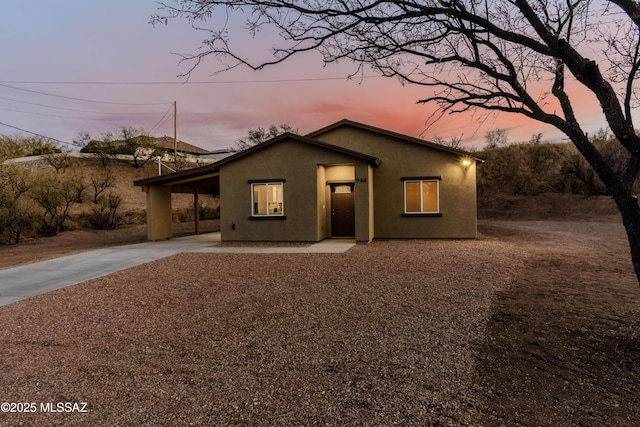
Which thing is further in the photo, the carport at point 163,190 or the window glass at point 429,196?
the carport at point 163,190

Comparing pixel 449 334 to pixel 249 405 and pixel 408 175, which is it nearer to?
pixel 249 405

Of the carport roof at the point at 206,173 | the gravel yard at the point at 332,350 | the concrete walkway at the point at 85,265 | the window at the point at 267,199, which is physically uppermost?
the carport roof at the point at 206,173

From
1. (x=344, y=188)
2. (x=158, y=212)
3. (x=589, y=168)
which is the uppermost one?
(x=589, y=168)

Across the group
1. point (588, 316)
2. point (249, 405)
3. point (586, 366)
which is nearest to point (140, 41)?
point (249, 405)

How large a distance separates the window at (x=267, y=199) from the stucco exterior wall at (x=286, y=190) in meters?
0.20

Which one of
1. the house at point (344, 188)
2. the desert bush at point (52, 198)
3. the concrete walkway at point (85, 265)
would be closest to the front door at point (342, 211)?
the house at point (344, 188)

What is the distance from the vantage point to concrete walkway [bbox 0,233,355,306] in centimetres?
734

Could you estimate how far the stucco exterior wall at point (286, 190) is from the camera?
1386 centimetres

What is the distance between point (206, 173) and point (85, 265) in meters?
6.66

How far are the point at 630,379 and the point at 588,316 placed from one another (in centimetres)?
189

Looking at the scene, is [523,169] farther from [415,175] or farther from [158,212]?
[158,212]

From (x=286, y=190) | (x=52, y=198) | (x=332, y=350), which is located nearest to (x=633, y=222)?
(x=332, y=350)

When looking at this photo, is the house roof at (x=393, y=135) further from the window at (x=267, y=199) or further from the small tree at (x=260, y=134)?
the small tree at (x=260, y=134)

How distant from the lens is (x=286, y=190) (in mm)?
14117
